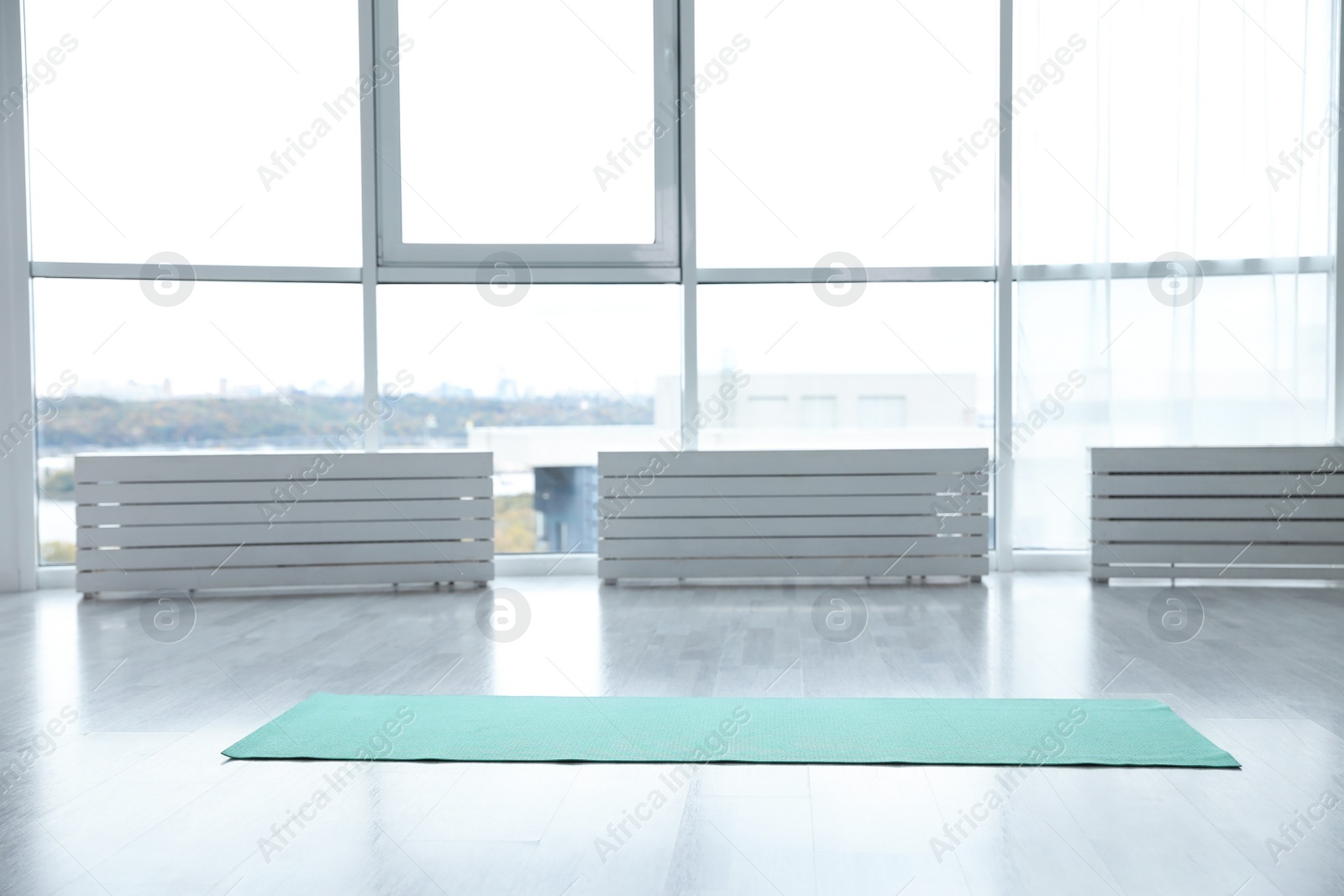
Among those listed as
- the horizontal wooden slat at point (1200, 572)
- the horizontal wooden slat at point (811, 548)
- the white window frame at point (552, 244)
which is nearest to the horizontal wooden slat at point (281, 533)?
the horizontal wooden slat at point (811, 548)

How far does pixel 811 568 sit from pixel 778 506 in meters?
0.31

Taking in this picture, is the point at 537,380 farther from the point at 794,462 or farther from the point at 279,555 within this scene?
the point at 279,555

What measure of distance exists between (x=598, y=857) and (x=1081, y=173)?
427 cm

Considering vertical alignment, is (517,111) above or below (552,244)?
above

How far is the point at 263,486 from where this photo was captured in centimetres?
473

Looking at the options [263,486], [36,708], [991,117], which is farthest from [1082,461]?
[36,708]

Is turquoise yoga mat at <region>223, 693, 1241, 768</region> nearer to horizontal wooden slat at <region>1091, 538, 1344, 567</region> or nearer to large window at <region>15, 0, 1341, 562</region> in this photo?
horizontal wooden slat at <region>1091, 538, 1344, 567</region>

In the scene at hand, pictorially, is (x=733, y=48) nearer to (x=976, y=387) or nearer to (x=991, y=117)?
(x=991, y=117)

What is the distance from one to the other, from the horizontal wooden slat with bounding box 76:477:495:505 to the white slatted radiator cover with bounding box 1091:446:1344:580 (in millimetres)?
2822

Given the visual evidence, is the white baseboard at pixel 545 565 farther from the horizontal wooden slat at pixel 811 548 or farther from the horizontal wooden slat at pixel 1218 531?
the horizontal wooden slat at pixel 1218 531

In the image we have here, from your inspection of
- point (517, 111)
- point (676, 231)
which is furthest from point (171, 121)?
point (676, 231)

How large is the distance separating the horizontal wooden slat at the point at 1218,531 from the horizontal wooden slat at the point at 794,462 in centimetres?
65

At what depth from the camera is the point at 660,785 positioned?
218 centimetres

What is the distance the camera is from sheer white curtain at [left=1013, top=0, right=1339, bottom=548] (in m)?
4.89
